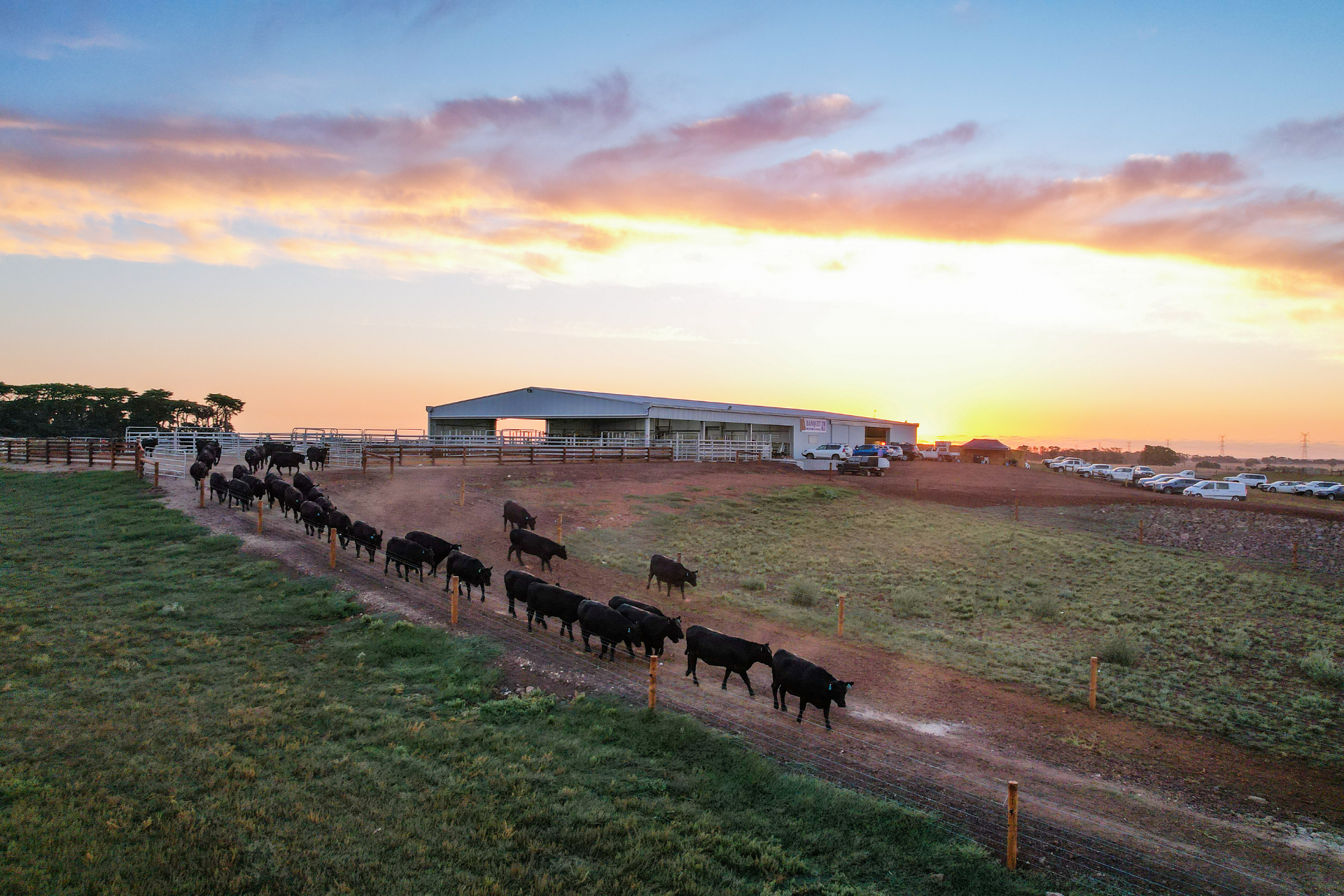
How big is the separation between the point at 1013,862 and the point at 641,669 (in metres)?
6.67

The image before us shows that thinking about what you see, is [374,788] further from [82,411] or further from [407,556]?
[82,411]

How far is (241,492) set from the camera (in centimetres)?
2284

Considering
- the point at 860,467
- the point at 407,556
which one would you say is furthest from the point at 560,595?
the point at 860,467

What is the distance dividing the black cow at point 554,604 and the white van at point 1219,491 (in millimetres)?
45721

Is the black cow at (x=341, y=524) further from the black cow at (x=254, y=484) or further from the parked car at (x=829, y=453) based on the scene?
the parked car at (x=829, y=453)

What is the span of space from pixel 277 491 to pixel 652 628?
17050 millimetres

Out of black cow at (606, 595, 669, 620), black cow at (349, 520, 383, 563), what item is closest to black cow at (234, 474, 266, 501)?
black cow at (349, 520, 383, 563)

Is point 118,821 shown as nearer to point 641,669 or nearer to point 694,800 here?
point 694,800

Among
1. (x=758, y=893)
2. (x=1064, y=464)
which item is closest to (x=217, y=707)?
(x=758, y=893)

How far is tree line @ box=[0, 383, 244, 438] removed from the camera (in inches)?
2704

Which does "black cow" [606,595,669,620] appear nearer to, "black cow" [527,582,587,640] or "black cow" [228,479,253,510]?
"black cow" [527,582,587,640]

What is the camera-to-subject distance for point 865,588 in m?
21.6

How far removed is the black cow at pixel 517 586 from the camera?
14.5m

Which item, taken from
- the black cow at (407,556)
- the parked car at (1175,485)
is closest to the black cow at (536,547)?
the black cow at (407,556)
